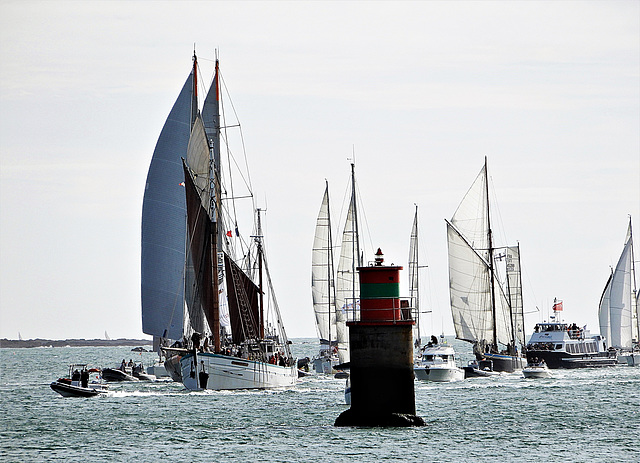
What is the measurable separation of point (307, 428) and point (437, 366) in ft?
122

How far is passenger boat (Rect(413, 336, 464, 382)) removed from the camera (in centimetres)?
8262

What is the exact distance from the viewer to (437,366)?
272ft

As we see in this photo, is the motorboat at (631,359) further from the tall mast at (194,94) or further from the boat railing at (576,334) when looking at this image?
the tall mast at (194,94)

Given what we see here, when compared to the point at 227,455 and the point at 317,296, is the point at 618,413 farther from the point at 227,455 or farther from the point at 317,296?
the point at 317,296

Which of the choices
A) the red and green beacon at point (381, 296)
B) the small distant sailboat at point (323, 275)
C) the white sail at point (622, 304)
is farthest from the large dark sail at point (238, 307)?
the white sail at point (622, 304)

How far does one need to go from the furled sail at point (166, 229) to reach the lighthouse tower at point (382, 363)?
165 feet

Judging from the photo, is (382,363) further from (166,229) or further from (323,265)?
(323,265)

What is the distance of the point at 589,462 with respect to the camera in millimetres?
38094

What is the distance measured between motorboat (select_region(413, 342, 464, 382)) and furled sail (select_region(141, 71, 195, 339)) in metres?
18.9

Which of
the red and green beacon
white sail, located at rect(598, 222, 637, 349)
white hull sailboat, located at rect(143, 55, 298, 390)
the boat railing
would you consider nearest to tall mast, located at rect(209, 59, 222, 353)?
white hull sailboat, located at rect(143, 55, 298, 390)

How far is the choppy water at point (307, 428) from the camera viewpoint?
40.0m

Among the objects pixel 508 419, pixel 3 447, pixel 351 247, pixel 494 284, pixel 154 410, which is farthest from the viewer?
pixel 494 284

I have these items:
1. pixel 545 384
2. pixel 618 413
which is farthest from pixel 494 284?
pixel 618 413

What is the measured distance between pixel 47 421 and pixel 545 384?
125 feet
